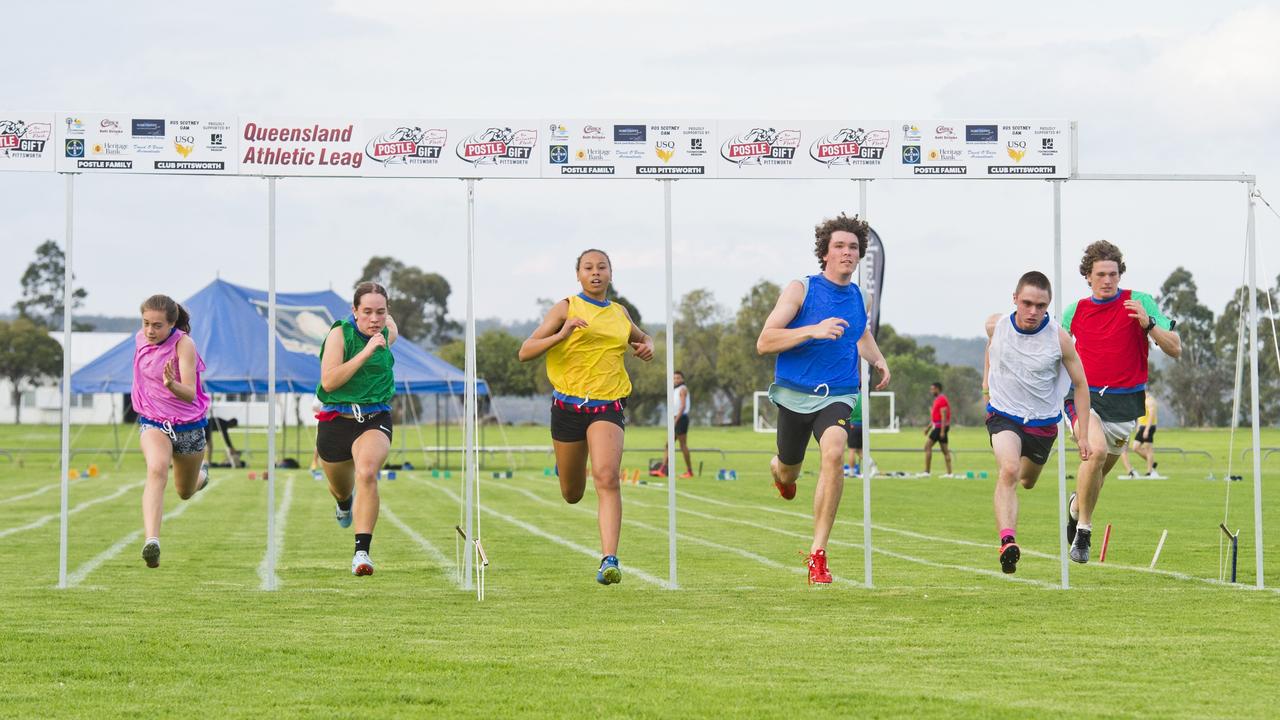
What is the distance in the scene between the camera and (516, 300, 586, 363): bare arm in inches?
422

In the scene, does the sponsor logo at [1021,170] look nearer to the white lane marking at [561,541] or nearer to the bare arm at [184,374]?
the white lane marking at [561,541]

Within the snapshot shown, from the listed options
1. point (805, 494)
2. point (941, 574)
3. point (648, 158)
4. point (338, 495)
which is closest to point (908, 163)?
point (648, 158)

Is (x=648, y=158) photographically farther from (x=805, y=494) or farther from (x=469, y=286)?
(x=805, y=494)

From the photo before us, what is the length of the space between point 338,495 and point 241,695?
17.7ft

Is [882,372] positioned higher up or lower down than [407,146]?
lower down

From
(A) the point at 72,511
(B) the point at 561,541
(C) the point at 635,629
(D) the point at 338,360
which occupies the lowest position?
(A) the point at 72,511

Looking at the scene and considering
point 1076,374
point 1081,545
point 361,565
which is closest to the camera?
point 361,565

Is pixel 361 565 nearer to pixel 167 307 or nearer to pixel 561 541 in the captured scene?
pixel 167 307

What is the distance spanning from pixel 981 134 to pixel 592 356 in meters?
3.56

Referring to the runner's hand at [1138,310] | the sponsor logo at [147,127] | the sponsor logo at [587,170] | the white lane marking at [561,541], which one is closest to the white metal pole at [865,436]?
the white lane marking at [561,541]

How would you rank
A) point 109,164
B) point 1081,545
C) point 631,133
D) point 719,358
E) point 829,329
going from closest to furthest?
point 829,329, point 109,164, point 631,133, point 1081,545, point 719,358

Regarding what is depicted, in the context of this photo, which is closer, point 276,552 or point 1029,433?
point 1029,433

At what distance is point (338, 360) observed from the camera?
11.4 meters

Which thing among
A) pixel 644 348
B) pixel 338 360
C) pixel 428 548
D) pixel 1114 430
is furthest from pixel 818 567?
pixel 428 548
